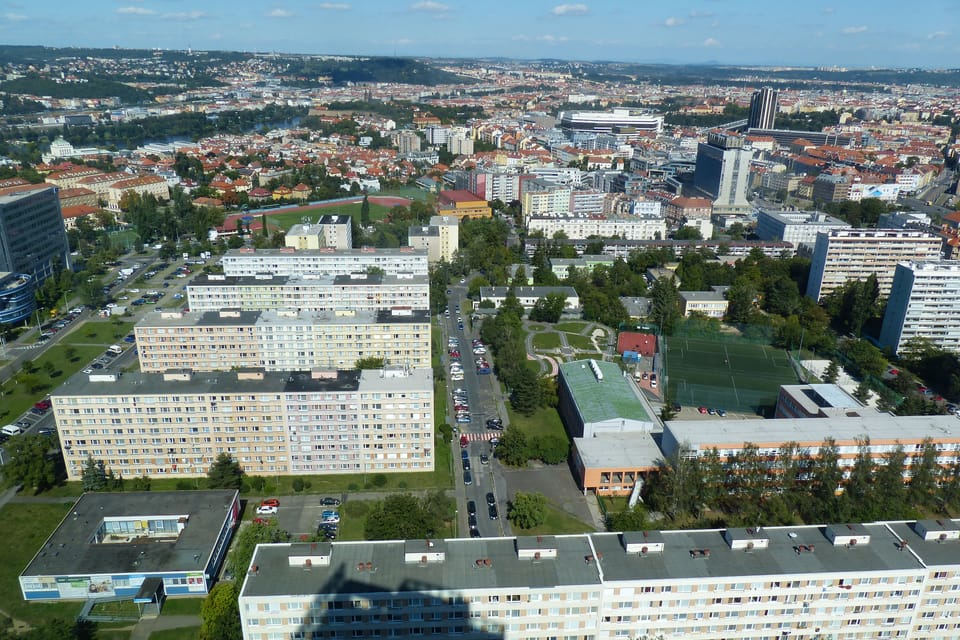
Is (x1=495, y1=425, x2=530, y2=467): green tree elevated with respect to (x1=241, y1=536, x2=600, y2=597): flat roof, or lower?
lower

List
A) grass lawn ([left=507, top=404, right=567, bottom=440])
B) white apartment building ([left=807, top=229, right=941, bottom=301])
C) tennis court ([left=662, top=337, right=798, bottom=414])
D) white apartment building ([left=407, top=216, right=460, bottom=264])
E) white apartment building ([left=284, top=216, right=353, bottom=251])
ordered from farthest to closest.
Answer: white apartment building ([left=407, top=216, right=460, bottom=264]), white apartment building ([left=284, top=216, right=353, bottom=251]), white apartment building ([left=807, top=229, right=941, bottom=301]), tennis court ([left=662, top=337, right=798, bottom=414]), grass lawn ([left=507, top=404, right=567, bottom=440])

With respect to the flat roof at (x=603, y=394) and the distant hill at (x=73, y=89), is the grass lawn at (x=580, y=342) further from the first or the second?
the distant hill at (x=73, y=89)

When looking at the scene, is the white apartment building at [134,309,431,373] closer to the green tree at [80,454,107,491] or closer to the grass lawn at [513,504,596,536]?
the green tree at [80,454,107,491]

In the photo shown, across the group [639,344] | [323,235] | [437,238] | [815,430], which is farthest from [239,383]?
[437,238]

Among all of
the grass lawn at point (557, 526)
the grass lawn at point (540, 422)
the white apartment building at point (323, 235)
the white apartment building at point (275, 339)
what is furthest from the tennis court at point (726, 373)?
the white apartment building at point (323, 235)

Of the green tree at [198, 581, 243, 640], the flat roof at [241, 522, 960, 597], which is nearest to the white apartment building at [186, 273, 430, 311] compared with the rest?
the green tree at [198, 581, 243, 640]

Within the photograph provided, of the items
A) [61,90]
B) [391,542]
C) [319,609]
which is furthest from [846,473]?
[61,90]

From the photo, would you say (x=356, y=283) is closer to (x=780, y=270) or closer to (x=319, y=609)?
(x=319, y=609)
